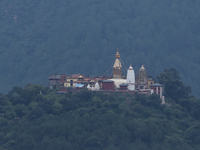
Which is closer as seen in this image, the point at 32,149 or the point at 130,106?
the point at 32,149

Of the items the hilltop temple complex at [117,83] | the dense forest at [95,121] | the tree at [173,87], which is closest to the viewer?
the dense forest at [95,121]

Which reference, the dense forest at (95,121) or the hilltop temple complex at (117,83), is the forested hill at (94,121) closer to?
the dense forest at (95,121)

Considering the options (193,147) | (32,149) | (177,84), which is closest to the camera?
(32,149)

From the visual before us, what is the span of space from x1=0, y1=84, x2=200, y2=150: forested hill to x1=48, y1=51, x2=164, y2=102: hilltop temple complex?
1110mm

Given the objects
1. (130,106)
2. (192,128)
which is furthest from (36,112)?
(192,128)

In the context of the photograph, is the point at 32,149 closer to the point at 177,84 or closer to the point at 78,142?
the point at 78,142

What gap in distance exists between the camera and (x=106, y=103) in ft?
223

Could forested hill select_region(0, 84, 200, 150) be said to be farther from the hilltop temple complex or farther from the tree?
the tree

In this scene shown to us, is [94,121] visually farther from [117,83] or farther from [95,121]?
[117,83]

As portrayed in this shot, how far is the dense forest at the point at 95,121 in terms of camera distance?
61844mm

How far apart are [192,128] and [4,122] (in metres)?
16.5

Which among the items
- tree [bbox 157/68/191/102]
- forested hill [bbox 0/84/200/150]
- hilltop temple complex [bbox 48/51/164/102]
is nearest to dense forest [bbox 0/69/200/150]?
forested hill [bbox 0/84/200/150]

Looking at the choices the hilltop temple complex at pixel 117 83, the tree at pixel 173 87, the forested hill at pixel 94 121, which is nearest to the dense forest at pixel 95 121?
the forested hill at pixel 94 121

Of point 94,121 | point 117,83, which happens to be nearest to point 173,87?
point 117,83
